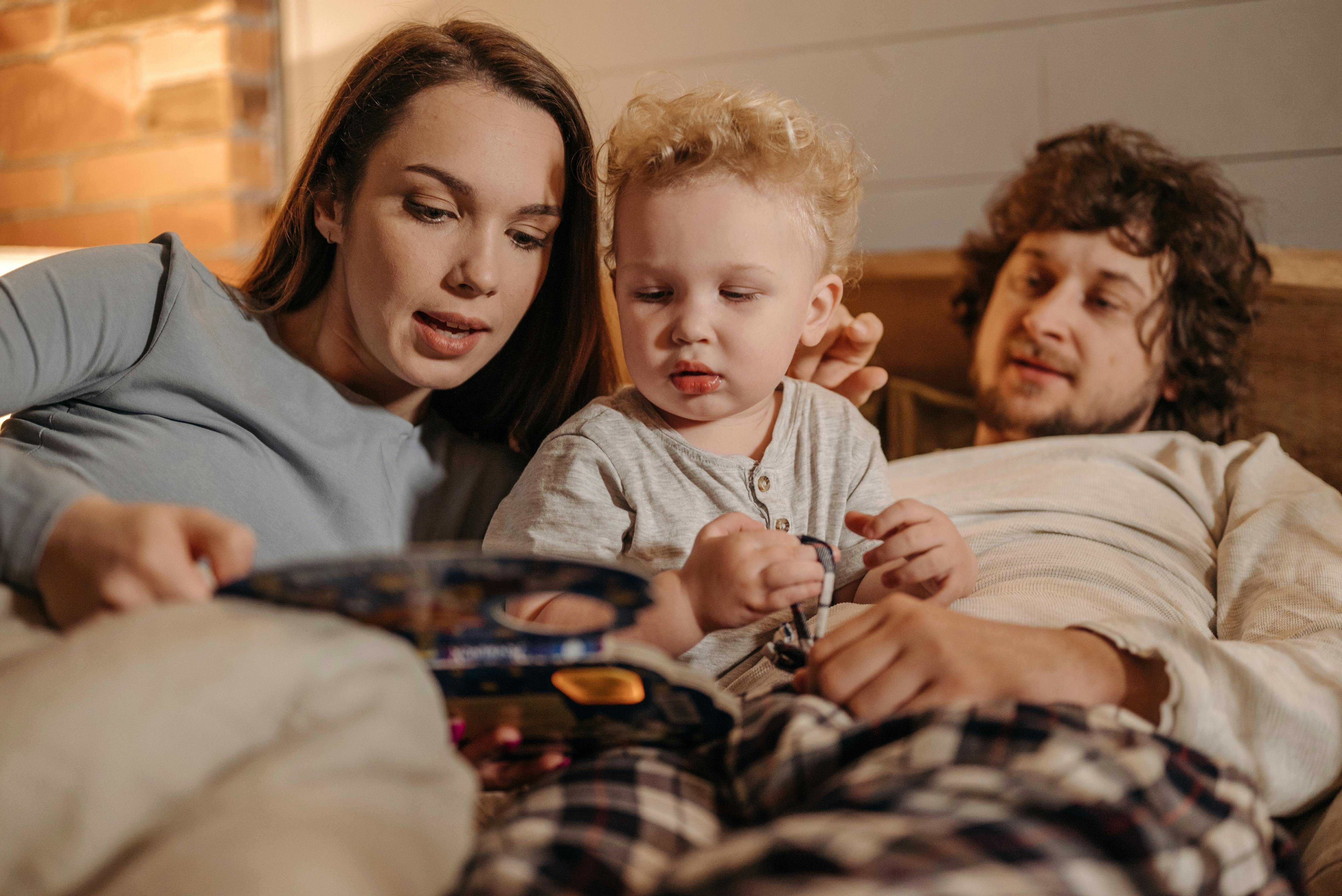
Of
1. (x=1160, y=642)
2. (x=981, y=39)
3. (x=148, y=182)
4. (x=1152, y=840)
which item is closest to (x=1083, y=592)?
(x=1160, y=642)

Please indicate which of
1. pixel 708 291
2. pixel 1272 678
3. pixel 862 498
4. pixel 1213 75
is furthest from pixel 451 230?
pixel 1213 75

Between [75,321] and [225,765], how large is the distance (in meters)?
0.65

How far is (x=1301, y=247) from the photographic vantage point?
1.68m

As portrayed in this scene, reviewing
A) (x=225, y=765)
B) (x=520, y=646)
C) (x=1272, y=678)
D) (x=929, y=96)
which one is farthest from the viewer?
(x=929, y=96)

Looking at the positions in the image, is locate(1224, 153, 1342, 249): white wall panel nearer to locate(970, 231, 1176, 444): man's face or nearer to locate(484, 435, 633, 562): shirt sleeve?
locate(970, 231, 1176, 444): man's face

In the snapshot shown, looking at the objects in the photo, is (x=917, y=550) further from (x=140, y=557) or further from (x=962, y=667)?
(x=140, y=557)

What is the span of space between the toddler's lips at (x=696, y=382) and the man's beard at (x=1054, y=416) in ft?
2.29

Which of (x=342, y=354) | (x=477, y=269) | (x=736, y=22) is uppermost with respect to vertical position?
(x=736, y=22)

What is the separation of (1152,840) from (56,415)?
40.9 inches

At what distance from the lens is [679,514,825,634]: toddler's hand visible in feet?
2.37

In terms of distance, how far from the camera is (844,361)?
4.00 feet

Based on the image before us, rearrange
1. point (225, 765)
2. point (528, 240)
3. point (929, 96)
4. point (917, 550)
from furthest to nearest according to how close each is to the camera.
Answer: point (929, 96)
point (528, 240)
point (917, 550)
point (225, 765)

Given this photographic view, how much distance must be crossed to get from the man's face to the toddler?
0.54 meters

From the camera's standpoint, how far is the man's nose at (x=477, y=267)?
972 mm
